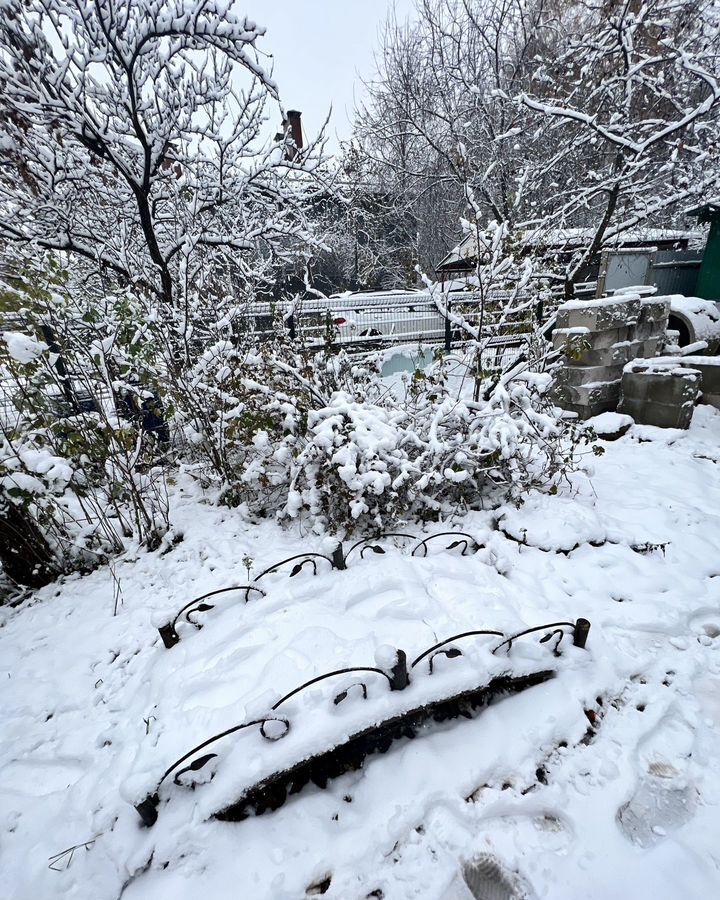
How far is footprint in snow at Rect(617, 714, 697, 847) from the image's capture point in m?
1.53

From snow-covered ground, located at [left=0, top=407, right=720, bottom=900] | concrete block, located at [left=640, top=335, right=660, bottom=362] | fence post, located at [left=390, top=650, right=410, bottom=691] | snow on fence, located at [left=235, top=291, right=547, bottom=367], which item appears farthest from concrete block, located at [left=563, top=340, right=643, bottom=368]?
fence post, located at [left=390, top=650, right=410, bottom=691]

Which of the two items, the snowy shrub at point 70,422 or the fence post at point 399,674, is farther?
the snowy shrub at point 70,422

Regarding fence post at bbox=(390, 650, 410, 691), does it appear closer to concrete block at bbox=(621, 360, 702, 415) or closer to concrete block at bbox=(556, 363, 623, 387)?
concrete block at bbox=(556, 363, 623, 387)

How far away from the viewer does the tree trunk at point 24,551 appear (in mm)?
2945

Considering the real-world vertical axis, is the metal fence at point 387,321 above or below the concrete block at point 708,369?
above

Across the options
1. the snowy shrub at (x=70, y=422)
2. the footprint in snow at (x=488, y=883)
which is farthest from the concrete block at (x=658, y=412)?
the snowy shrub at (x=70, y=422)

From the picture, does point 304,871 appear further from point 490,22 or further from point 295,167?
point 490,22

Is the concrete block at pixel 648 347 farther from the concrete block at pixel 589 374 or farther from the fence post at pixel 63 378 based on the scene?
the fence post at pixel 63 378

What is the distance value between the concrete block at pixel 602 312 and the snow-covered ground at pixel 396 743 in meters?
2.37

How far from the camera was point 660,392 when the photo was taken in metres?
4.43

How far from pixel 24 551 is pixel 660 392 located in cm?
623

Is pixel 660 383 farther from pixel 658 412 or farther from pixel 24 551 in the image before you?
pixel 24 551

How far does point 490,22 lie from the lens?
842 centimetres

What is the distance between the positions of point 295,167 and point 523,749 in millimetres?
6268
